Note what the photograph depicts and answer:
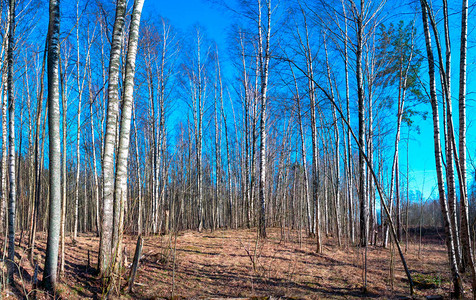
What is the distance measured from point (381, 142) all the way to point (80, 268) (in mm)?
12331

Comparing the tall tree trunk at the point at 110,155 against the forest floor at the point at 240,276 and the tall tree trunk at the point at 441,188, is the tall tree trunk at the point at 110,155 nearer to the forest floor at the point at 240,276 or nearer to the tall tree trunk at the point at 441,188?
the forest floor at the point at 240,276

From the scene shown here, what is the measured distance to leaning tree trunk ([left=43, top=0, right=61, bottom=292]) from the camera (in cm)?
387

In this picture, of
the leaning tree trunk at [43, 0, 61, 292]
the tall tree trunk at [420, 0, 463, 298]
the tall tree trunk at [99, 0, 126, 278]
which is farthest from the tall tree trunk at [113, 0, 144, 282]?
the tall tree trunk at [420, 0, 463, 298]

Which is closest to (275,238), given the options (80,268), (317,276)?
(317,276)

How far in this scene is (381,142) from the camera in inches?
505

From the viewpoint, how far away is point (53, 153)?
3965 mm

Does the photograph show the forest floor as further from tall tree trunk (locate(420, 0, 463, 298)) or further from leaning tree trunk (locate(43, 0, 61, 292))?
tall tree trunk (locate(420, 0, 463, 298))

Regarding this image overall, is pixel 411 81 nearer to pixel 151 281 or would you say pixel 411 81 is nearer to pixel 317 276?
pixel 317 276

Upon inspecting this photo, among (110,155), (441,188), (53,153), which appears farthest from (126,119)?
(441,188)

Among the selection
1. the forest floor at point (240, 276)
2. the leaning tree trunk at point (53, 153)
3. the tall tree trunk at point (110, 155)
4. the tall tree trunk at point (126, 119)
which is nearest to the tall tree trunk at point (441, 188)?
the forest floor at point (240, 276)

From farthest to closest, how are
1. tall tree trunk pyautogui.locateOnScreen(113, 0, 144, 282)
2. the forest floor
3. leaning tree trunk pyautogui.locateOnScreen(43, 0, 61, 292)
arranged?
tall tree trunk pyautogui.locateOnScreen(113, 0, 144, 282)
the forest floor
leaning tree trunk pyautogui.locateOnScreen(43, 0, 61, 292)

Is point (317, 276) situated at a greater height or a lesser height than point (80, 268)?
lesser

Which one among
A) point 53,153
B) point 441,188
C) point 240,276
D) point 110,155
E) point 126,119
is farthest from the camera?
point 240,276

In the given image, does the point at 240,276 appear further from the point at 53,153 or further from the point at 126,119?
the point at 53,153
